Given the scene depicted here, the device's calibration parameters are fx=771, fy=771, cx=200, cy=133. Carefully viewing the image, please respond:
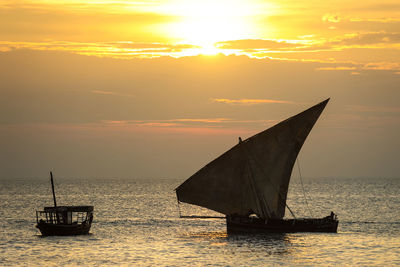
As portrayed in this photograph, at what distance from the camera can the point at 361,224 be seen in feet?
299

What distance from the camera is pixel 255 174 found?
6881 cm

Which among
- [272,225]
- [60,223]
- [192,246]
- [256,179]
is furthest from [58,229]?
[272,225]

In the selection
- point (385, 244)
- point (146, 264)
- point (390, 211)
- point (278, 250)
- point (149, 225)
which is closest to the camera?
point (146, 264)

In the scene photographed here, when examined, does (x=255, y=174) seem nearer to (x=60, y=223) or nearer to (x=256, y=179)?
(x=256, y=179)

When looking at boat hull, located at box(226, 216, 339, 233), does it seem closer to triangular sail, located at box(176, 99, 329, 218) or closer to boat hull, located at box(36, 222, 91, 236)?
triangular sail, located at box(176, 99, 329, 218)

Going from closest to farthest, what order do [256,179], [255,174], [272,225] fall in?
1. [272,225]
2. [255,174]
3. [256,179]

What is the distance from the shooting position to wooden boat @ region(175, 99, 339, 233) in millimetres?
67438

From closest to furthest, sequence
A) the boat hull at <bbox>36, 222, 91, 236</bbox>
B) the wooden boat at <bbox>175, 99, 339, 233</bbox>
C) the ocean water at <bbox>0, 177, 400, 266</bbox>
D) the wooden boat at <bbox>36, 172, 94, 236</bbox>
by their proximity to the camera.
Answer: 1. the ocean water at <bbox>0, 177, 400, 266</bbox>
2. the wooden boat at <bbox>175, 99, 339, 233</bbox>
3. the wooden boat at <bbox>36, 172, 94, 236</bbox>
4. the boat hull at <bbox>36, 222, 91, 236</bbox>

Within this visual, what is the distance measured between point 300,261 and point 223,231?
24490 millimetres

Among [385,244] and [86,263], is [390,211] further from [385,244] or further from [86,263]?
[86,263]

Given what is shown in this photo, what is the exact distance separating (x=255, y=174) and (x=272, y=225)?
4.77m

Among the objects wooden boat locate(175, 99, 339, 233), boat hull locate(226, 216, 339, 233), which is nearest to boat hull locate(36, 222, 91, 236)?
wooden boat locate(175, 99, 339, 233)

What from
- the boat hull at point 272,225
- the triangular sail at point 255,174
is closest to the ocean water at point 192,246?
the boat hull at point 272,225

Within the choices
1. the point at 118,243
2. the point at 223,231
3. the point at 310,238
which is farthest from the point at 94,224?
the point at 310,238
